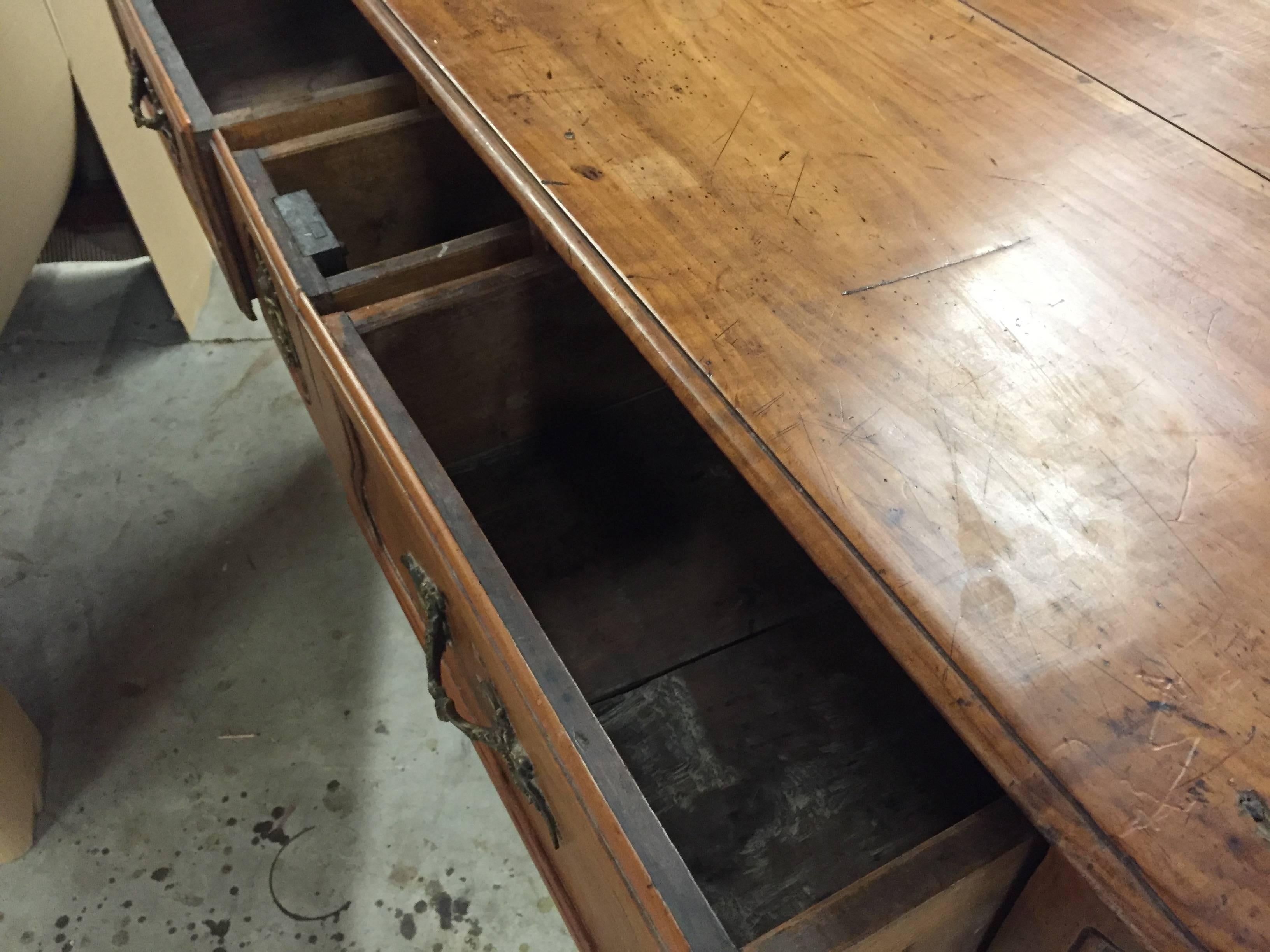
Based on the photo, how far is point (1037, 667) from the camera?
44 cm

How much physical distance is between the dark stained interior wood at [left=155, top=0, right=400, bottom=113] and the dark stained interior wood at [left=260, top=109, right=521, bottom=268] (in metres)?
0.30

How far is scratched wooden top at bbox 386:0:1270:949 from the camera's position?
0.42 m

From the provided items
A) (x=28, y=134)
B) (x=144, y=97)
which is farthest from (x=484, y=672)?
(x=28, y=134)

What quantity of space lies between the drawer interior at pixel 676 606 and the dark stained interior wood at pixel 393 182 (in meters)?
0.30

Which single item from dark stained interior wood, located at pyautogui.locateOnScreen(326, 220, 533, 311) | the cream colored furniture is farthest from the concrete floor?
dark stained interior wood, located at pyautogui.locateOnScreen(326, 220, 533, 311)

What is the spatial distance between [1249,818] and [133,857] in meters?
1.22

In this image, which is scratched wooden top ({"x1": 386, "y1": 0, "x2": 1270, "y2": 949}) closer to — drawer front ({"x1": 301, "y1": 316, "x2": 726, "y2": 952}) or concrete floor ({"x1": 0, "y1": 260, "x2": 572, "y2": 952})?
drawer front ({"x1": 301, "y1": 316, "x2": 726, "y2": 952})

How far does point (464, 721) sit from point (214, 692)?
70 cm

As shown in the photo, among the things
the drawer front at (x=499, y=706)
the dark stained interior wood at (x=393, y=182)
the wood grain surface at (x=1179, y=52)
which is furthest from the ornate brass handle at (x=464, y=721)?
the wood grain surface at (x=1179, y=52)

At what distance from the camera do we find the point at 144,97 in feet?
4.33

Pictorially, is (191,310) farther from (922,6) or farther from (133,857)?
(922,6)

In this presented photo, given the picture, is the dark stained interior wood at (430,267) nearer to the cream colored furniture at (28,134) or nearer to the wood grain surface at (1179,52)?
the wood grain surface at (1179,52)

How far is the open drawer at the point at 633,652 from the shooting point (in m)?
0.55

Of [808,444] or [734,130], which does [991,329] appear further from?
[734,130]
